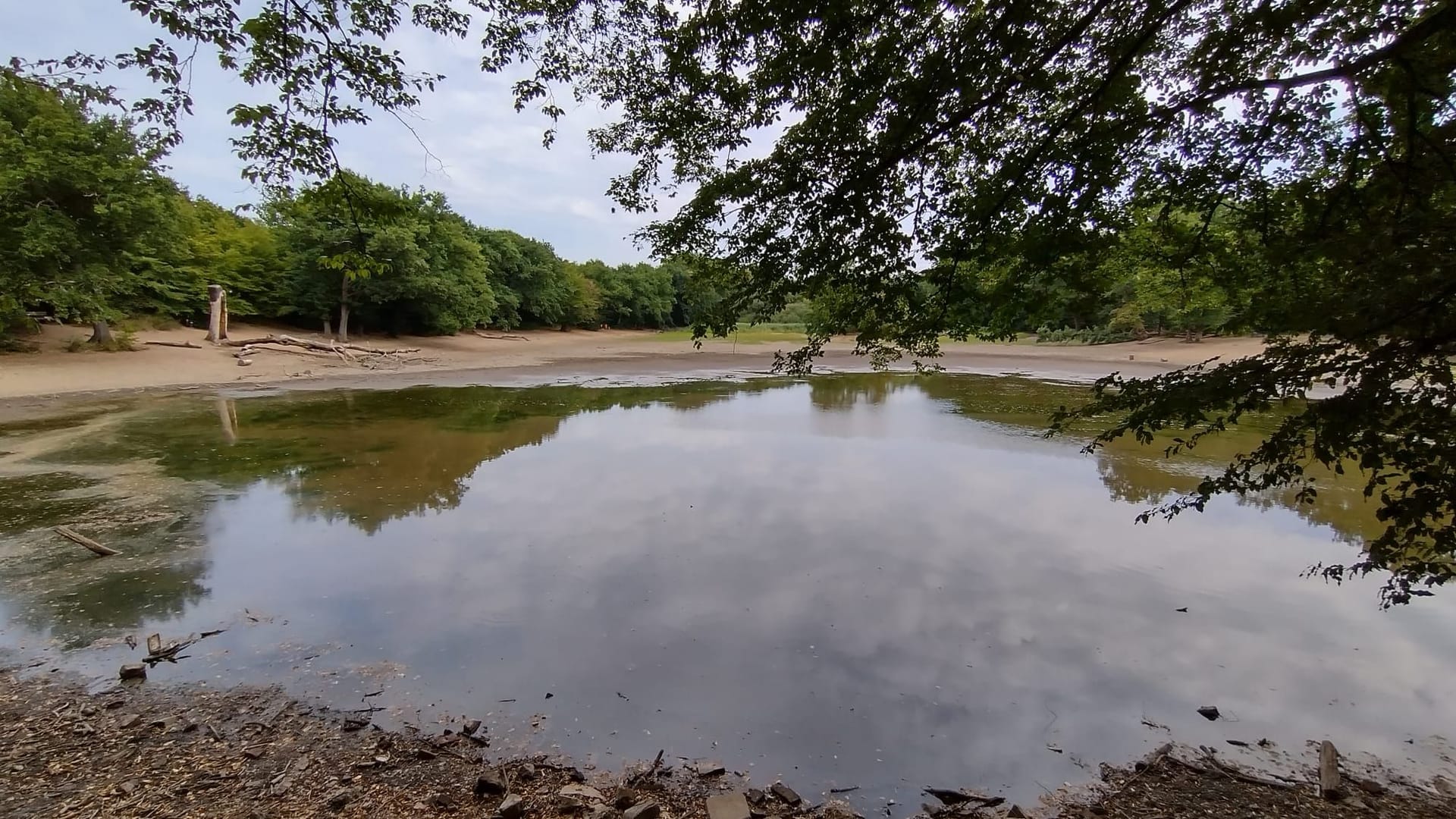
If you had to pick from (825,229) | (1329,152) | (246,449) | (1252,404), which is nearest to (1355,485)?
(1329,152)

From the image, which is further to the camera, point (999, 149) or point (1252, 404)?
point (999, 149)

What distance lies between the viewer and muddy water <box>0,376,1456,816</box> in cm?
420

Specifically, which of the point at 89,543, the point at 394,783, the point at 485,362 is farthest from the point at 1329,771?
the point at 485,362

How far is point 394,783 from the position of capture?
3.34 meters

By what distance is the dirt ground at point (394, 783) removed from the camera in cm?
310

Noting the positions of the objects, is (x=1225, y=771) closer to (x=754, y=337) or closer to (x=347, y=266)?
(x=347, y=266)

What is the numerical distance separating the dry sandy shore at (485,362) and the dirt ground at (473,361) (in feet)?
0.19

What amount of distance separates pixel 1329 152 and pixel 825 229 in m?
2.63

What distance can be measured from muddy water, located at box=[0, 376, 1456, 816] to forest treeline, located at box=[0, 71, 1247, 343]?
2.65 meters

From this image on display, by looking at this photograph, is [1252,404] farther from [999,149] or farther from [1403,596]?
[999,149]

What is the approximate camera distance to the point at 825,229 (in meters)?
3.83

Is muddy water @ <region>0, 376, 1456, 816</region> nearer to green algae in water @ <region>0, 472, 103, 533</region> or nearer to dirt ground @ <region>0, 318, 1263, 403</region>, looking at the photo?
green algae in water @ <region>0, 472, 103, 533</region>

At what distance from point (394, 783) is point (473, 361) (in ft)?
97.1

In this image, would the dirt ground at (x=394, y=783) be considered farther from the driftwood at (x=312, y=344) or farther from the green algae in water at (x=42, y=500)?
the driftwood at (x=312, y=344)
